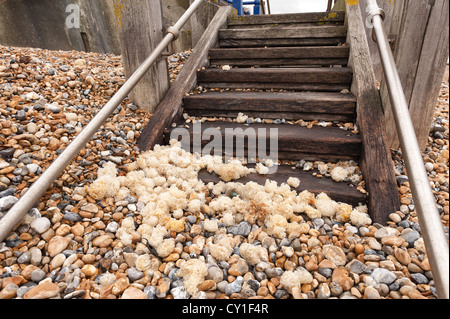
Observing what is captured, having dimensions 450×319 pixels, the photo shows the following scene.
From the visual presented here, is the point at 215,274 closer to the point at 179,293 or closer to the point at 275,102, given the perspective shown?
the point at 179,293

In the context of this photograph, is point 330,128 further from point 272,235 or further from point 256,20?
point 256,20

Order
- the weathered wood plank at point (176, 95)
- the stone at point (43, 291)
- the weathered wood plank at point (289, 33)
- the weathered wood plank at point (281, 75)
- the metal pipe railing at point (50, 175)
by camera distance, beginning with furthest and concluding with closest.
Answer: the weathered wood plank at point (289, 33) → the weathered wood plank at point (281, 75) → the weathered wood plank at point (176, 95) → the metal pipe railing at point (50, 175) → the stone at point (43, 291)

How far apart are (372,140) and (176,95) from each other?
175 centimetres

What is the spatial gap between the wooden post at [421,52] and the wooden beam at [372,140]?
151 mm

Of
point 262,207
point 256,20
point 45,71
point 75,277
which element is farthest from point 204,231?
point 256,20

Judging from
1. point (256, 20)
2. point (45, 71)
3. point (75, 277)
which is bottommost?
point (75, 277)

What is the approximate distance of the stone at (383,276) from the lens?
1205mm

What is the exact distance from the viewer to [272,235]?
4.95ft

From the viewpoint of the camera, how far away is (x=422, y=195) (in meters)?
1.09

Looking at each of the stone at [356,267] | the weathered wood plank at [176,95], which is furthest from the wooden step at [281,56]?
the stone at [356,267]

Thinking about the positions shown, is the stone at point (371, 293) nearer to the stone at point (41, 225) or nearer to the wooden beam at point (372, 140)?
Result: the wooden beam at point (372, 140)

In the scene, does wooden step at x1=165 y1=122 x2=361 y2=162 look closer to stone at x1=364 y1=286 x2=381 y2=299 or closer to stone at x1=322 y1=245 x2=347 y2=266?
stone at x1=322 y1=245 x2=347 y2=266

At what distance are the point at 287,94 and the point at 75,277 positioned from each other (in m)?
2.22

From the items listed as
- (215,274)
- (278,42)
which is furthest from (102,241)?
(278,42)
